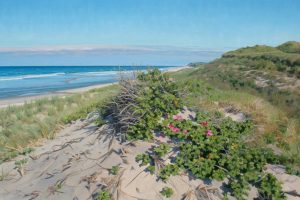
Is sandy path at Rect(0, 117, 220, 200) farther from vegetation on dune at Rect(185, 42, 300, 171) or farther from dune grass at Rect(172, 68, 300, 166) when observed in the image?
vegetation on dune at Rect(185, 42, 300, 171)

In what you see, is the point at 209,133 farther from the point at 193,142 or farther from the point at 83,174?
the point at 83,174

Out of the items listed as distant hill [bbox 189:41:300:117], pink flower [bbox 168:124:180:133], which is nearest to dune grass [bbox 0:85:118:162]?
pink flower [bbox 168:124:180:133]

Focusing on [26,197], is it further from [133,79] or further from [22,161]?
[133,79]

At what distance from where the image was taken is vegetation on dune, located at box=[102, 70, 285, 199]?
5551mm

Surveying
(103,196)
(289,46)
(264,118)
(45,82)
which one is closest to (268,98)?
(264,118)

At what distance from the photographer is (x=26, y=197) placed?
6039 millimetres

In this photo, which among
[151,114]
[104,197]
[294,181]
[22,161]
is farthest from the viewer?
[22,161]

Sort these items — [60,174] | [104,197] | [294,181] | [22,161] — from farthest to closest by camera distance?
[22,161], [60,174], [294,181], [104,197]

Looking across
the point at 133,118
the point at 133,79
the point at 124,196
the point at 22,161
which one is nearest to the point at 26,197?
the point at 22,161

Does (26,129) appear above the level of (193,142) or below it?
below

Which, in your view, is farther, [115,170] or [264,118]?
[264,118]

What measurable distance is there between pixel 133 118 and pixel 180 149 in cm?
112

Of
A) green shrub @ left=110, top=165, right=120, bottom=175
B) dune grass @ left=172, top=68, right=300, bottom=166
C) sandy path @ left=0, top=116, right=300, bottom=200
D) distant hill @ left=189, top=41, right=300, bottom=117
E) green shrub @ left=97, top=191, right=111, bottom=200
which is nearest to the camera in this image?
green shrub @ left=97, top=191, right=111, bottom=200

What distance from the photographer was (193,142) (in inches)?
246
